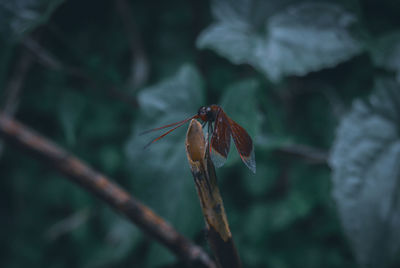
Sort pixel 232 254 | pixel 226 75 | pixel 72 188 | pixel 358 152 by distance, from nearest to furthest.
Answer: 1. pixel 232 254
2. pixel 358 152
3. pixel 226 75
4. pixel 72 188

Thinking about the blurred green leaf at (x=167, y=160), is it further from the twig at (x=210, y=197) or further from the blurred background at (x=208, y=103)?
the twig at (x=210, y=197)

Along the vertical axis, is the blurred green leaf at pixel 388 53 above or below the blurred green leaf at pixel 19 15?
below

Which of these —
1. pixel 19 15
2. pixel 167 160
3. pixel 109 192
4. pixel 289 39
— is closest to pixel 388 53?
pixel 289 39

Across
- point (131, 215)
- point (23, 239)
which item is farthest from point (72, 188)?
point (131, 215)

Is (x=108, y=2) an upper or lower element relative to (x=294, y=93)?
upper

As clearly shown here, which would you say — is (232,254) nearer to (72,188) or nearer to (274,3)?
(274,3)

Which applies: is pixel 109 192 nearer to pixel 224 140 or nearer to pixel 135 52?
pixel 224 140

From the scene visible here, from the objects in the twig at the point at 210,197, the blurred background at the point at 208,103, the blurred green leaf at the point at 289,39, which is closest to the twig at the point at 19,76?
the blurred background at the point at 208,103
